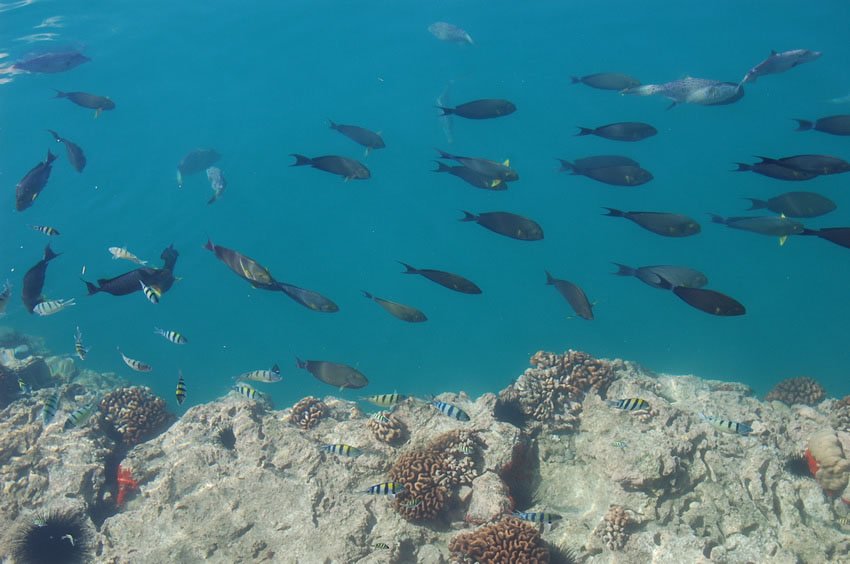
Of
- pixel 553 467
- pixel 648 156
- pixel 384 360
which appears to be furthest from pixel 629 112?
pixel 553 467

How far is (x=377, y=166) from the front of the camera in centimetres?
5144

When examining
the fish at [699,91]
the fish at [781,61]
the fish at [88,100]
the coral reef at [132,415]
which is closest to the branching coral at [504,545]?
the coral reef at [132,415]

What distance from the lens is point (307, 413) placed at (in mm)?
8211

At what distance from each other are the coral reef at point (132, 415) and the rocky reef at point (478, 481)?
35 centimetres

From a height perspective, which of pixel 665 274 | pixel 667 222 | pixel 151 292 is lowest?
pixel 665 274

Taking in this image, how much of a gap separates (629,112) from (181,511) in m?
49.8

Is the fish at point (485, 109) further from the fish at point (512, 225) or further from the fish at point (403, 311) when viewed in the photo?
the fish at point (403, 311)

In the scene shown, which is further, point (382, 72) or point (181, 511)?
point (382, 72)

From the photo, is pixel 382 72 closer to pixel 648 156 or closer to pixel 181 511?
pixel 648 156

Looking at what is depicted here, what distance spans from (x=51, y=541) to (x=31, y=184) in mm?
4964

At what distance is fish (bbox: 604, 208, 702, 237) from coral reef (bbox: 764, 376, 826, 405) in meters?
7.71

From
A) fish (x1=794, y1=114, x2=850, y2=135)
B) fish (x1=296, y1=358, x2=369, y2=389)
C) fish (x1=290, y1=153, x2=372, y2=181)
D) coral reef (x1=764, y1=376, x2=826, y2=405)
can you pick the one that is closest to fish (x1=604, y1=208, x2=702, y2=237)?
fish (x1=794, y1=114, x2=850, y2=135)

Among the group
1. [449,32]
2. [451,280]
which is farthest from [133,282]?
[449,32]

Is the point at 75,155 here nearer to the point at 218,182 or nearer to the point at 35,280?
the point at 35,280
